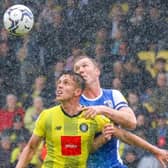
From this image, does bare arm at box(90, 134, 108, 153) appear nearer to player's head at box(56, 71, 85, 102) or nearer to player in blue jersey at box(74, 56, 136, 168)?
player in blue jersey at box(74, 56, 136, 168)

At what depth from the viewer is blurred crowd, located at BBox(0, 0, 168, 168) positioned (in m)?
11.5

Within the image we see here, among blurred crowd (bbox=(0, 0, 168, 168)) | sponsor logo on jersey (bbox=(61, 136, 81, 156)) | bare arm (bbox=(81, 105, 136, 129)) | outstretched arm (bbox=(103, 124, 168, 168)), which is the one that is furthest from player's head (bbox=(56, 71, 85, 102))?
Result: blurred crowd (bbox=(0, 0, 168, 168))

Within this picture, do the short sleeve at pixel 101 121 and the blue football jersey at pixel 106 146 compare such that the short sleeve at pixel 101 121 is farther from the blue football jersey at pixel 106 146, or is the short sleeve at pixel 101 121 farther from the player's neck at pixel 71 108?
the blue football jersey at pixel 106 146

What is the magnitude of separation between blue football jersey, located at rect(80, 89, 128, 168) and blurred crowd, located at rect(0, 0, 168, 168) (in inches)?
135

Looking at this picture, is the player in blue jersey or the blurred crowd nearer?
the player in blue jersey

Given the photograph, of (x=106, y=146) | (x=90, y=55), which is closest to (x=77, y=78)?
(x=106, y=146)

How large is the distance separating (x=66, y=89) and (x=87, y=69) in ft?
1.80

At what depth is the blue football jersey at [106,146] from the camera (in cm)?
739

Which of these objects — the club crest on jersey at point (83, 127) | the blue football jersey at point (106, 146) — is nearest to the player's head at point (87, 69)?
the blue football jersey at point (106, 146)

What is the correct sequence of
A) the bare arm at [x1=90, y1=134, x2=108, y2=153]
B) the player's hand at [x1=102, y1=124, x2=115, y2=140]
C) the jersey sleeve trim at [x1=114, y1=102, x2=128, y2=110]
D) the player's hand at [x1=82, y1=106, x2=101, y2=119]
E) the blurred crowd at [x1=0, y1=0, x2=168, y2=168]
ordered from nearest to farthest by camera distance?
the player's hand at [x1=82, y1=106, x2=101, y2=119] < the player's hand at [x1=102, y1=124, x2=115, y2=140] < the bare arm at [x1=90, y1=134, x2=108, y2=153] < the jersey sleeve trim at [x1=114, y1=102, x2=128, y2=110] < the blurred crowd at [x1=0, y1=0, x2=168, y2=168]

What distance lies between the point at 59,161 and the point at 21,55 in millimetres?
5951

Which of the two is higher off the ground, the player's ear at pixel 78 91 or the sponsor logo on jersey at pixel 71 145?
the player's ear at pixel 78 91

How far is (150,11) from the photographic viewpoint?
1331cm

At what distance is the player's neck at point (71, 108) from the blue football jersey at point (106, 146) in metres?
0.35
